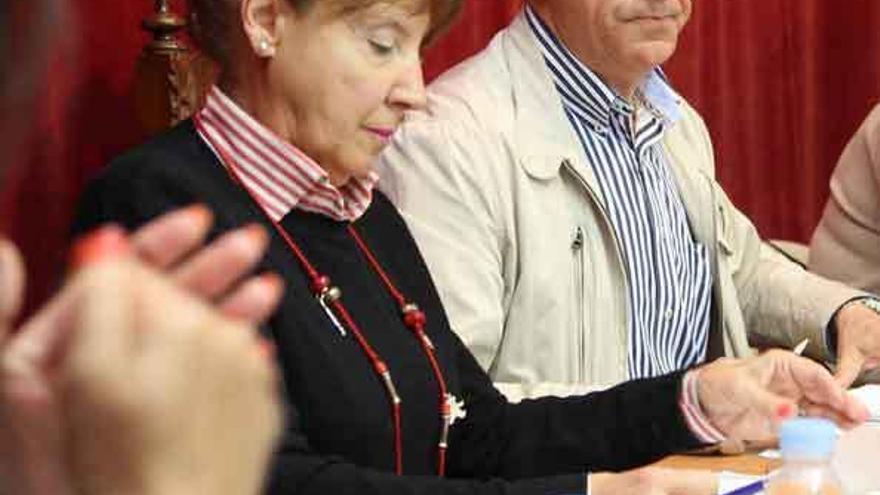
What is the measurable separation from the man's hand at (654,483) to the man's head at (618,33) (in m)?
0.86

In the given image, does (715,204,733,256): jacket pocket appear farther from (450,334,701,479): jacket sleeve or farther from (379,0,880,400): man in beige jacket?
(450,334,701,479): jacket sleeve

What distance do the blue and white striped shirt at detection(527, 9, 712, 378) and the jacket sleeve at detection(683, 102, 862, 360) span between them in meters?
0.07

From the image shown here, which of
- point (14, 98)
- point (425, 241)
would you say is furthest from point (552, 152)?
point (14, 98)

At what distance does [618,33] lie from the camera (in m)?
2.32

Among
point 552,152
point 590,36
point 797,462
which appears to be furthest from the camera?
point 590,36

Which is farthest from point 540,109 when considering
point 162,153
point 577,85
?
point 162,153

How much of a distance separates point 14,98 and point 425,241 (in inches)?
54.7

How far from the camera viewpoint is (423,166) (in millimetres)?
2125

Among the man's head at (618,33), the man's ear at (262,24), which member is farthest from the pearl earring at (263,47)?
the man's head at (618,33)

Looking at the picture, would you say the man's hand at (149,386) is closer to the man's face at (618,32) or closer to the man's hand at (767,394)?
the man's hand at (767,394)

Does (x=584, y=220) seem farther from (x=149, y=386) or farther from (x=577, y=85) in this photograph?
(x=149, y=386)

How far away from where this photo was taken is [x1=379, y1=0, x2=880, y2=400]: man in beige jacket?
2109 mm

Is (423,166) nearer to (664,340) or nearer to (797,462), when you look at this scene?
(664,340)

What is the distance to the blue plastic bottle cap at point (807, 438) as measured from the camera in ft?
4.61
